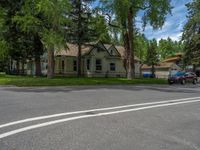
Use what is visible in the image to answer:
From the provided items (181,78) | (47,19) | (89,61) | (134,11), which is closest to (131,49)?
(134,11)

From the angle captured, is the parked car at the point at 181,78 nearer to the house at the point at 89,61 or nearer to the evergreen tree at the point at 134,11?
the evergreen tree at the point at 134,11

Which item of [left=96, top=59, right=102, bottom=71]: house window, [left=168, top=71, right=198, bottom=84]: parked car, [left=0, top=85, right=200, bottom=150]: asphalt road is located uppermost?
[left=96, top=59, right=102, bottom=71]: house window

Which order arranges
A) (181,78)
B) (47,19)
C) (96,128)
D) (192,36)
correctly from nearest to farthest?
(96,128) → (47,19) → (181,78) → (192,36)

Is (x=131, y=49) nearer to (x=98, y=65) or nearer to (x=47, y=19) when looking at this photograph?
(x=47, y=19)

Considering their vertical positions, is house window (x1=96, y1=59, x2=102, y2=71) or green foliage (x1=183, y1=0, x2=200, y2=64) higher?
green foliage (x1=183, y1=0, x2=200, y2=64)

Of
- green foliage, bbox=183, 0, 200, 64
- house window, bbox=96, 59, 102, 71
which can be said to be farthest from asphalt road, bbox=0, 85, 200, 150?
green foliage, bbox=183, 0, 200, 64

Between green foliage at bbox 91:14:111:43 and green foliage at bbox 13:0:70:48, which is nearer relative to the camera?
green foliage at bbox 13:0:70:48

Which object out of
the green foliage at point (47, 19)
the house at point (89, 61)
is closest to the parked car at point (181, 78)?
the green foliage at point (47, 19)

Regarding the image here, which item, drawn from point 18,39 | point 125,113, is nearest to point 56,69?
point 18,39

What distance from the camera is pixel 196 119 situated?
1019 centimetres

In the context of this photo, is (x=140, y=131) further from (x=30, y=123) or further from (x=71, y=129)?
(x=30, y=123)

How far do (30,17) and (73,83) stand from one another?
713cm

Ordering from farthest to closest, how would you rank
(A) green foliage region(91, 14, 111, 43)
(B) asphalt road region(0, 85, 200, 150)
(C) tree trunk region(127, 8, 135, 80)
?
(A) green foliage region(91, 14, 111, 43) < (C) tree trunk region(127, 8, 135, 80) < (B) asphalt road region(0, 85, 200, 150)

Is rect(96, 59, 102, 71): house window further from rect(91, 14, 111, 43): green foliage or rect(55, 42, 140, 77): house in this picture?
rect(91, 14, 111, 43): green foliage
